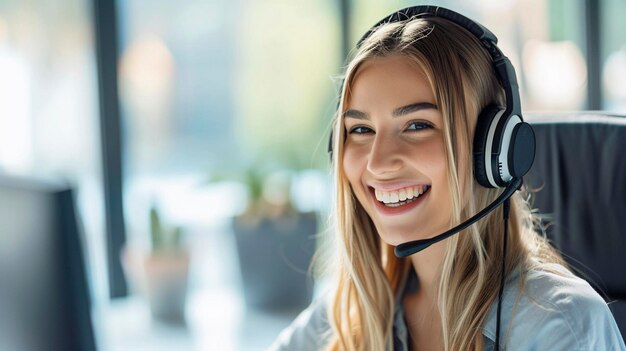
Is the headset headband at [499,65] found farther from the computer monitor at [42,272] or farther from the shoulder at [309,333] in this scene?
the computer monitor at [42,272]

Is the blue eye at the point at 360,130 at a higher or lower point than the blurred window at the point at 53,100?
lower

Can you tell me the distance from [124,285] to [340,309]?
2412 millimetres

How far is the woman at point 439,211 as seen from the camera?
1086mm

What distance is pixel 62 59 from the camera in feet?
10.9

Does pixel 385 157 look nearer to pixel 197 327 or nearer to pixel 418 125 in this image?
pixel 418 125

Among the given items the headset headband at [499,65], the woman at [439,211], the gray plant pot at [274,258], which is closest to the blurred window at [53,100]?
the gray plant pot at [274,258]

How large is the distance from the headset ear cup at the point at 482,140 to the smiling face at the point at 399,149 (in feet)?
0.15

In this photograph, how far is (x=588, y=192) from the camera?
4.12ft

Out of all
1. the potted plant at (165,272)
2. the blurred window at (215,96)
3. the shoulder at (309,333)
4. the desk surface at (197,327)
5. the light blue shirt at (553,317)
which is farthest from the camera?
the blurred window at (215,96)

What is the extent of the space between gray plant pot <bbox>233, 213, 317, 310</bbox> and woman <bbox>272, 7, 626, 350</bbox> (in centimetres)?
195

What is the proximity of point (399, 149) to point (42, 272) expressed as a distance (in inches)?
22.8

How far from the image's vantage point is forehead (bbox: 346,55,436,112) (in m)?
1.17

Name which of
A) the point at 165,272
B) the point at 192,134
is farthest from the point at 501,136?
the point at 192,134

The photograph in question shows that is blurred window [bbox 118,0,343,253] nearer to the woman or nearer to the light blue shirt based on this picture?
the woman
